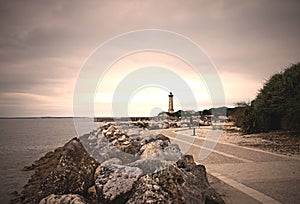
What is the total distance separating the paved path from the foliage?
772 centimetres

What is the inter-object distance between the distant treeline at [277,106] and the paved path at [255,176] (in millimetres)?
7717

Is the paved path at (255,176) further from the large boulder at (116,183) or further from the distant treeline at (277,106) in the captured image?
the distant treeline at (277,106)

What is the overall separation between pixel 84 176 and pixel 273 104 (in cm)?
1704

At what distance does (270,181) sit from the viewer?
21.6 feet

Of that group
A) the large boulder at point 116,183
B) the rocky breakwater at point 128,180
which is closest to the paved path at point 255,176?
the rocky breakwater at point 128,180

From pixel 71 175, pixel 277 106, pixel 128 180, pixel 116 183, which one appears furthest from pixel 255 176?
pixel 277 106

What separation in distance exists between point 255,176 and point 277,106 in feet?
43.2

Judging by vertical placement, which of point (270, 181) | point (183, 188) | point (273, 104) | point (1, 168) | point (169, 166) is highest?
point (273, 104)

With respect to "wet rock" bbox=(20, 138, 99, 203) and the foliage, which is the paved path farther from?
the foliage

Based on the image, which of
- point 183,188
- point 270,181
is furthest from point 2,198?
point 270,181

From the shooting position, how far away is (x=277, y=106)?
1842cm

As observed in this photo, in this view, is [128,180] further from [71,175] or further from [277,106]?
[277,106]

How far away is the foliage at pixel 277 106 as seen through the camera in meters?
16.9

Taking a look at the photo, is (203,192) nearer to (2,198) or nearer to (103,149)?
(103,149)
